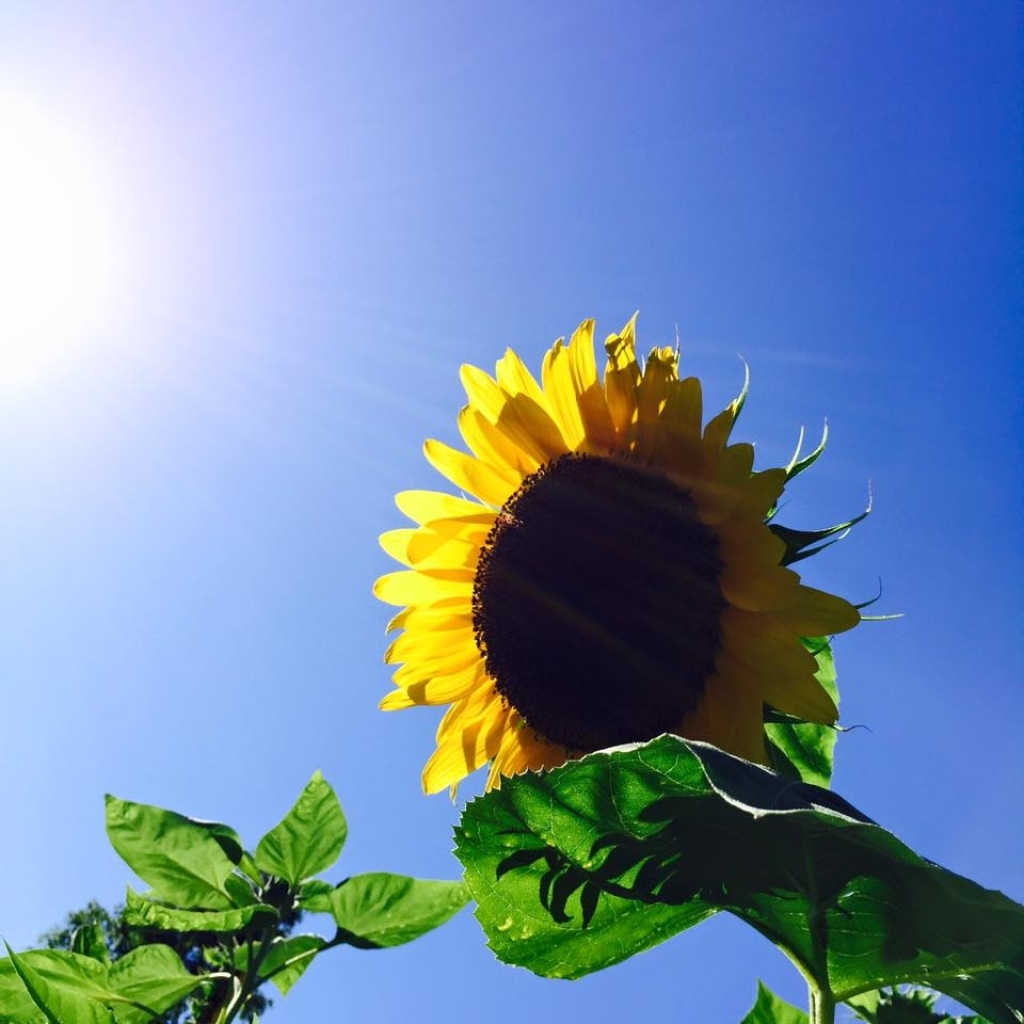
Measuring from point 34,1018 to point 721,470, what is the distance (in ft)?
6.22

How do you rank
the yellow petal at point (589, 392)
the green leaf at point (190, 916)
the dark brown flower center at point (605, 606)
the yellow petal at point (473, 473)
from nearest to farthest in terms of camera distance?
the green leaf at point (190, 916) < the dark brown flower center at point (605, 606) < the yellow petal at point (589, 392) < the yellow petal at point (473, 473)

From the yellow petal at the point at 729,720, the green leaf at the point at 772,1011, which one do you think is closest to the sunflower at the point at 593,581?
the yellow petal at the point at 729,720

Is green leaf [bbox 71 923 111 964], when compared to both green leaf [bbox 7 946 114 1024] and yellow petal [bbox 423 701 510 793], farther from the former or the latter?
yellow petal [bbox 423 701 510 793]

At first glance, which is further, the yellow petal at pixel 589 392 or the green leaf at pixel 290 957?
the yellow petal at pixel 589 392

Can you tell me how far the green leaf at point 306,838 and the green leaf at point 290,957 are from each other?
0.47 feet

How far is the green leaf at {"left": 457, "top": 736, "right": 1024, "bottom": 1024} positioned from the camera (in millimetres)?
1167

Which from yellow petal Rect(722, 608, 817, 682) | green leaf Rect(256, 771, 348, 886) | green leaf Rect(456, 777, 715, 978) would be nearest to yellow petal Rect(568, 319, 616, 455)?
yellow petal Rect(722, 608, 817, 682)

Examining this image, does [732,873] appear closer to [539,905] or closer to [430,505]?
[539,905]

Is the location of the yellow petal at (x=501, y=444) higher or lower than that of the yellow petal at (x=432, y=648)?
higher

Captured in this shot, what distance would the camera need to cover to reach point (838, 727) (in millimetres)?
2084

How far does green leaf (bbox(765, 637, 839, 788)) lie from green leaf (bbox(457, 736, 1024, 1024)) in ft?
2.35

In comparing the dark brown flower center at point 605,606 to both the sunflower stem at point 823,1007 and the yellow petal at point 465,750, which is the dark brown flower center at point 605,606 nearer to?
the yellow petal at point 465,750

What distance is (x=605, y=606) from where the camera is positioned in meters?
2.46

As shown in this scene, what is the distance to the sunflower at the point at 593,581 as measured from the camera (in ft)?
7.50
